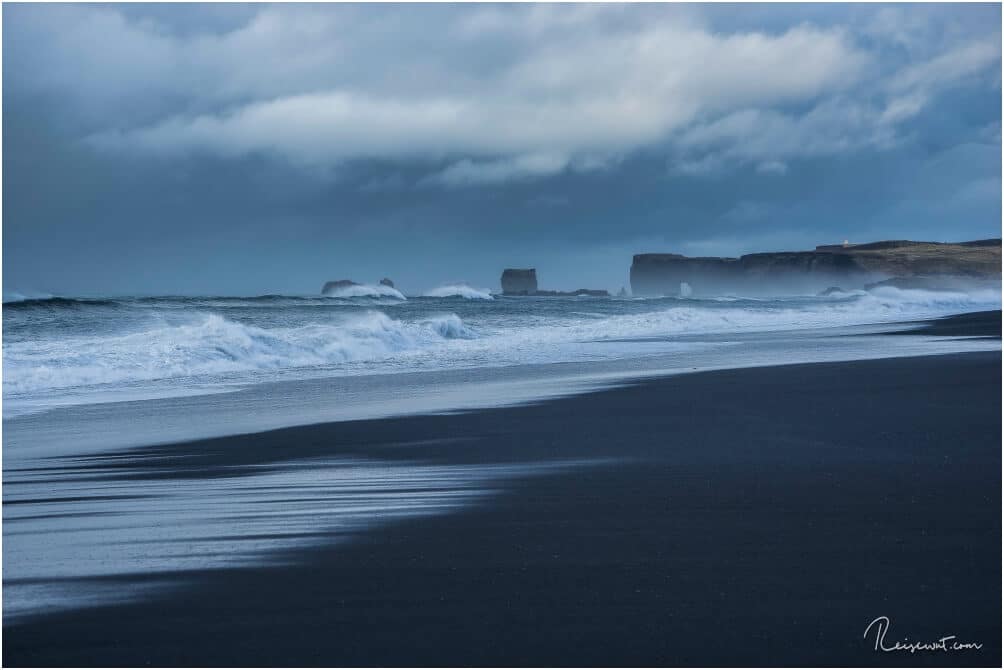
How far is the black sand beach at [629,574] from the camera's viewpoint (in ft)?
10.3

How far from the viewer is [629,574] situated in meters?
3.76

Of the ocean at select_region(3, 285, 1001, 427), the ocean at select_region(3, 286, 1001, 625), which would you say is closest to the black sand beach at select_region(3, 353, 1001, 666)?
the ocean at select_region(3, 286, 1001, 625)

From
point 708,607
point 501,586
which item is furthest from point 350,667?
point 708,607

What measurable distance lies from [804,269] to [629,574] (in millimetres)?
89101

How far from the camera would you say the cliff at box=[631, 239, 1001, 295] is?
76000mm

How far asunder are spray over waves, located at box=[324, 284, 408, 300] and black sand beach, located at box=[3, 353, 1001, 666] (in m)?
56.5

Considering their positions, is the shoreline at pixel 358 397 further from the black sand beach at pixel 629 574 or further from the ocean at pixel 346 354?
the black sand beach at pixel 629 574

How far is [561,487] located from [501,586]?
70.8 inches

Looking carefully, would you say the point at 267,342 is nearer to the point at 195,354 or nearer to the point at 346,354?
the point at 346,354

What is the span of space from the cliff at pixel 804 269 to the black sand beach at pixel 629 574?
74.7 metres

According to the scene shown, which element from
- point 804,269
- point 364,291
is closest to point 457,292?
point 364,291

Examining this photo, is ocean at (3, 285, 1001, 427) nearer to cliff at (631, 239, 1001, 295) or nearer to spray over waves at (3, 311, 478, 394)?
spray over waves at (3, 311, 478, 394)

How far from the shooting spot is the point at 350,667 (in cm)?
302
